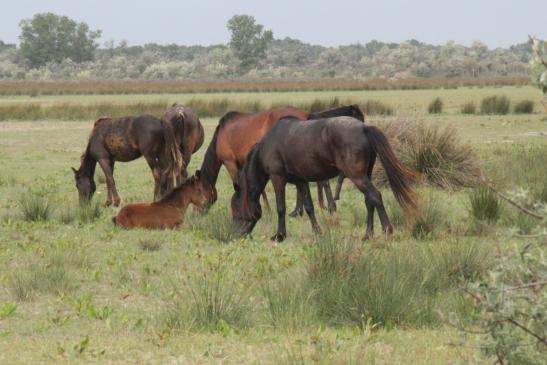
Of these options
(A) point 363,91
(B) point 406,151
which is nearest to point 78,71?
(A) point 363,91

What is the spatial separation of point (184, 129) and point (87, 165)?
2.24 meters

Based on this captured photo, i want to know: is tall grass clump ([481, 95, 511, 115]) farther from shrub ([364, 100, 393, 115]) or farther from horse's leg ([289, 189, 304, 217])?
horse's leg ([289, 189, 304, 217])

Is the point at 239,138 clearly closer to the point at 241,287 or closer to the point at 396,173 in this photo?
the point at 396,173

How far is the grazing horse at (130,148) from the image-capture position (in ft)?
49.2

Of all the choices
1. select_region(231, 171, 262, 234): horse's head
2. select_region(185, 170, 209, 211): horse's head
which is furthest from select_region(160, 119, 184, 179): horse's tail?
select_region(231, 171, 262, 234): horse's head

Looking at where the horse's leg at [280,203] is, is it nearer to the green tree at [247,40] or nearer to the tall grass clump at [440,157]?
the tall grass clump at [440,157]

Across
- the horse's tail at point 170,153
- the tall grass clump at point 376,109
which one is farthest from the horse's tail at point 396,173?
the tall grass clump at point 376,109

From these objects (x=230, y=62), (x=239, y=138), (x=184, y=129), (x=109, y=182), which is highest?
(x=239, y=138)

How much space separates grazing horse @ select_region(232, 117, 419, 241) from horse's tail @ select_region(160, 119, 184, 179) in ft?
10.6

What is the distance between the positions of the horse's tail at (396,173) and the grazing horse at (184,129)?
6221 mm

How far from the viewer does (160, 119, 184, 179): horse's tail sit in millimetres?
14977

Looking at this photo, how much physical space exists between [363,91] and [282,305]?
5235 centimetres

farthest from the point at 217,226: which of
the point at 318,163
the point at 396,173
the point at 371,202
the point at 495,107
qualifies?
the point at 495,107

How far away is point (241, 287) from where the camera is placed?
8242mm
